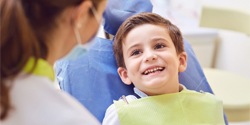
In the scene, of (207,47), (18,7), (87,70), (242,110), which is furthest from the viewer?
(207,47)

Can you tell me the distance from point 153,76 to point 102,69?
27 cm

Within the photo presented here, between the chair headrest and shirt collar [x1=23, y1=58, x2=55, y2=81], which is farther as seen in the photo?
the chair headrest

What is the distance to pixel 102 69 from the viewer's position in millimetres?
1428

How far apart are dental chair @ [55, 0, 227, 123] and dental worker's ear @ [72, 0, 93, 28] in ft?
1.64

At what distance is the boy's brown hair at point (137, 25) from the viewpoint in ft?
4.42

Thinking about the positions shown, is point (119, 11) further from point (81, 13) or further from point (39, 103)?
point (39, 103)

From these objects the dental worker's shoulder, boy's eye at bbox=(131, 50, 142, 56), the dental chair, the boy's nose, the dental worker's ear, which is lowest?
the dental chair

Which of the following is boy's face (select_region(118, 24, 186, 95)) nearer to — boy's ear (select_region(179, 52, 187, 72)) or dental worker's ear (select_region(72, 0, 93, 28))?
boy's ear (select_region(179, 52, 187, 72))

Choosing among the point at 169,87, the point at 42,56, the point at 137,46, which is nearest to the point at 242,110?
the point at 169,87

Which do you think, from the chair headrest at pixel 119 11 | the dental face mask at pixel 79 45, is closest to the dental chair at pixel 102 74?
the chair headrest at pixel 119 11

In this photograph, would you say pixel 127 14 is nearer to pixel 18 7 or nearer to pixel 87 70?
pixel 87 70

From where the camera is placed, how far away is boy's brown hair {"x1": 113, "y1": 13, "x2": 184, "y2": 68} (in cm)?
135

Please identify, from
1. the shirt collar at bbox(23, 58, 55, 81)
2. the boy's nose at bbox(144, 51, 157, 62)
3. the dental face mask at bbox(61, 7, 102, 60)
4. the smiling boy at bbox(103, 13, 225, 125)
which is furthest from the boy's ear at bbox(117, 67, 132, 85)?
the shirt collar at bbox(23, 58, 55, 81)

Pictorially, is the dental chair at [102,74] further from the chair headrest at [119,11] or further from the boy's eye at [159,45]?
the boy's eye at [159,45]
